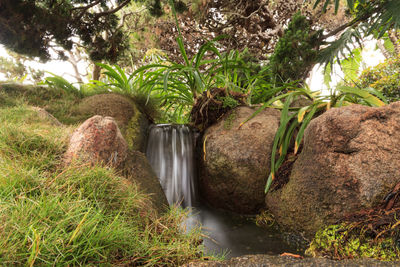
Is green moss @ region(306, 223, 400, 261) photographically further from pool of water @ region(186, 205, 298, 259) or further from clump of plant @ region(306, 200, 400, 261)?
pool of water @ region(186, 205, 298, 259)

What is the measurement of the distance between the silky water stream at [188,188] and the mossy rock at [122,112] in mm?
270

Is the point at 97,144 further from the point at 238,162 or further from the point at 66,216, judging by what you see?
the point at 238,162

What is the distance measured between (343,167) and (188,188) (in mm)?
1894

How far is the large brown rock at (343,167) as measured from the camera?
5.44 ft

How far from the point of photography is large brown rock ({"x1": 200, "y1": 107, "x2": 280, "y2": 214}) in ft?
8.29

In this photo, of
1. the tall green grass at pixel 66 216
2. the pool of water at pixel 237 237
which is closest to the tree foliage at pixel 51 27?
the tall green grass at pixel 66 216

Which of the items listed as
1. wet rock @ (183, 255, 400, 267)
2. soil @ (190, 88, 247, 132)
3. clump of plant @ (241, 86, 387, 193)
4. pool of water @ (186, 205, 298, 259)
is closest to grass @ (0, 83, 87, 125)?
soil @ (190, 88, 247, 132)

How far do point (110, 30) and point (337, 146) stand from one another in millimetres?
3154

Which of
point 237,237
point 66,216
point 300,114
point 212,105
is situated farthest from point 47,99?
point 300,114

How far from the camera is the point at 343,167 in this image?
177cm

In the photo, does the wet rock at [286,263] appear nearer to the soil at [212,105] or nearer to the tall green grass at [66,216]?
the tall green grass at [66,216]

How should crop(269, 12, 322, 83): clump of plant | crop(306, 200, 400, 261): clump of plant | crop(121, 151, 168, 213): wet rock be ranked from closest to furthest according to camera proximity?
1. crop(306, 200, 400, 261): clump of plant
2. crop(121, 151, 168, 213): wet rock
3. crop(269, 12, 322, 83): clump of plant

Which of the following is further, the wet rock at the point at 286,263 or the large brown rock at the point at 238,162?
the large brown rock at the point at 238,162

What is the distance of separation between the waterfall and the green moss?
5.50 feet
